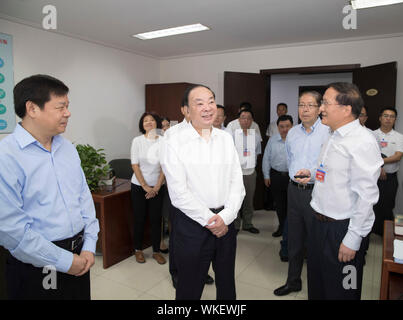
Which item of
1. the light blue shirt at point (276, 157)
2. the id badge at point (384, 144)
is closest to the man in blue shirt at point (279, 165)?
the light blue shirt at point (276, 157)

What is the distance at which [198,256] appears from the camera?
1761 mm

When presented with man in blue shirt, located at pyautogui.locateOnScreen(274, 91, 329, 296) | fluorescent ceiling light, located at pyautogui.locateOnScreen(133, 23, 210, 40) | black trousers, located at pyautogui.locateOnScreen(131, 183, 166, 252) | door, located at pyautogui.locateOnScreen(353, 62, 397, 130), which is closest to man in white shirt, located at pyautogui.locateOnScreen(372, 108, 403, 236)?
door, located at pyautogui.locateOnScreen(353, 62, 397, 130)

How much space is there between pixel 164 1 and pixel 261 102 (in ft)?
8.87

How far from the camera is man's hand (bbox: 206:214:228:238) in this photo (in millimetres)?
1708

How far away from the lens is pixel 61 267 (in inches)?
52.9

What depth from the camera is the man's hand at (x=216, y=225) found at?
1708 mm

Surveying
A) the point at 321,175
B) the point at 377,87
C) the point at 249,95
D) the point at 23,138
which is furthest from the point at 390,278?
the point at 249,95

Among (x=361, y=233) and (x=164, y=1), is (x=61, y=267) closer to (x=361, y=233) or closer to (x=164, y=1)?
(x=361, y=233)

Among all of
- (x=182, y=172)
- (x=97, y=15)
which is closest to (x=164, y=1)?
(x=97, y=15)

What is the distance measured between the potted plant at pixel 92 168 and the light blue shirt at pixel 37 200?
1.71 m

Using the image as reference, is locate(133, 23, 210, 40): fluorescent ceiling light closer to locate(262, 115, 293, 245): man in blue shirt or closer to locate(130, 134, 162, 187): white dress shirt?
locate(262, 115, 293, 245): man in blue shirt

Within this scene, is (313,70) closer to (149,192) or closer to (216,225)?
(149,192)

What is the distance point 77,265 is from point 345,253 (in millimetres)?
1421

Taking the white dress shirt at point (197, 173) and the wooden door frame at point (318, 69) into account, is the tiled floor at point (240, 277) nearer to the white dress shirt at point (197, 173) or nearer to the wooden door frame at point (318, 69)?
the white dress shirt at point (197, 173)
